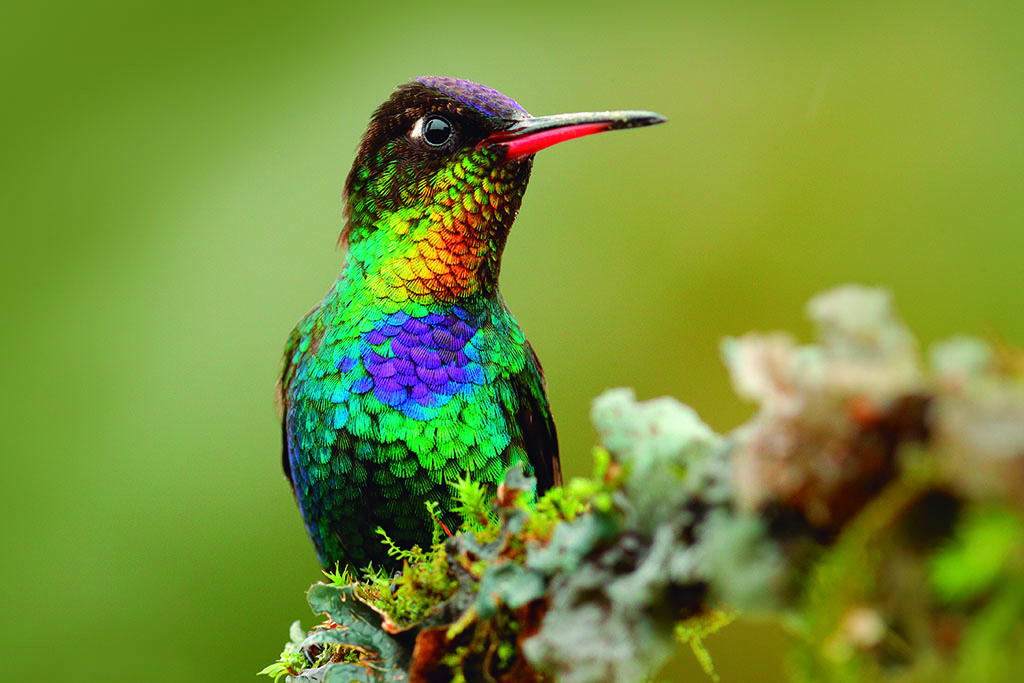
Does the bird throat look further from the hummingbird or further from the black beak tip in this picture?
the black beak tip

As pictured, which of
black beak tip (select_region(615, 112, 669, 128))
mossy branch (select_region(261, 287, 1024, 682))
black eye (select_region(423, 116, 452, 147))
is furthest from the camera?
black eye (select_region(423, 116, 452, 147))

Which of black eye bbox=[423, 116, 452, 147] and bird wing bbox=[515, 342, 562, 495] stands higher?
black eye bbox=[423, 116, 452, 147]

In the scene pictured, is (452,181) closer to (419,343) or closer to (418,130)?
(418,130)

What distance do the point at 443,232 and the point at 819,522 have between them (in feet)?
5.69

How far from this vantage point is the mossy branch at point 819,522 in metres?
0.68

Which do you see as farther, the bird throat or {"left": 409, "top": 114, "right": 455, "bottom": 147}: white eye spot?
{"left": 409, "top": 114, "right": 455, "bottom": 147}: white eye spot

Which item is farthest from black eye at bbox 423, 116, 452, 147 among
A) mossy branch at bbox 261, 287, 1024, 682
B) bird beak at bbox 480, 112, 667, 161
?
mossy branch at bbox 261, 287, 1024, 682

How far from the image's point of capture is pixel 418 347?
2305 mm

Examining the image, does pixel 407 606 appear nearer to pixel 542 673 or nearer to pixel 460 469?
pixel 542 673

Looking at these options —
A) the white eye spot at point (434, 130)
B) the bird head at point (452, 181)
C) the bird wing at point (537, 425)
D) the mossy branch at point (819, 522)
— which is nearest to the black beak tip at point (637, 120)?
the bird head at point (452, 181)

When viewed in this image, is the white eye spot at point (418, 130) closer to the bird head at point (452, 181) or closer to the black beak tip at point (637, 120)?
the bird head at point (452, 181)

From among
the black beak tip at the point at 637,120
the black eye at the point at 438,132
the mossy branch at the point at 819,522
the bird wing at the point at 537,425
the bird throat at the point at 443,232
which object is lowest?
the bird wing at the point at 537,425

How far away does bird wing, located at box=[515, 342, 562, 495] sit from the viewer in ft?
8.17

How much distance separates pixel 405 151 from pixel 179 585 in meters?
3.78
